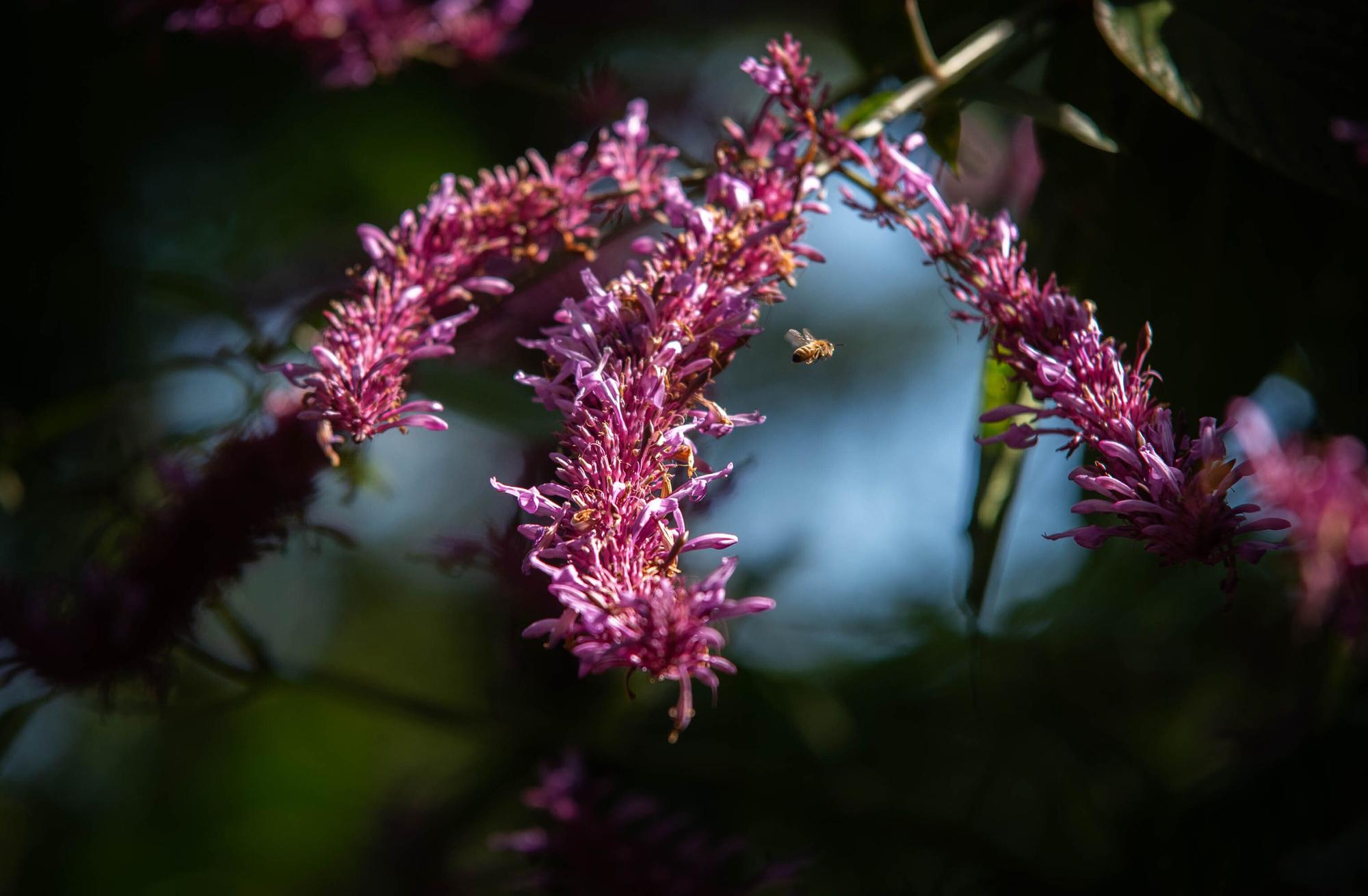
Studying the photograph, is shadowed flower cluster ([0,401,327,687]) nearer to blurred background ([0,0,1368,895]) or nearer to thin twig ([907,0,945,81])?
blurred background ([0,0,1368,895])

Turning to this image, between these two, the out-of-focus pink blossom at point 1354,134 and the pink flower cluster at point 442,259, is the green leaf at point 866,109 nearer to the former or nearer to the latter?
the pink flower cluster at point 442,259

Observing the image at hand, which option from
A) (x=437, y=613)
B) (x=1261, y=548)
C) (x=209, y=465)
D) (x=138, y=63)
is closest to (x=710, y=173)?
(x=1261, y=548)

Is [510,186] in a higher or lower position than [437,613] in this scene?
lower

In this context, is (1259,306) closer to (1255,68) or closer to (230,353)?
(1255,68)

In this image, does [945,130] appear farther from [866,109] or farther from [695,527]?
[695,527]

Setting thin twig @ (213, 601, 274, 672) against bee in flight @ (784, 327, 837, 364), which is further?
thin twig @ (213, 601, 274, 672)

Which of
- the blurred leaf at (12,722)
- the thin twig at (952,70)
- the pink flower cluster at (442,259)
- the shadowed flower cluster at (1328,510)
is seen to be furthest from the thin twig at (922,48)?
the blurred leaf at (12,722)

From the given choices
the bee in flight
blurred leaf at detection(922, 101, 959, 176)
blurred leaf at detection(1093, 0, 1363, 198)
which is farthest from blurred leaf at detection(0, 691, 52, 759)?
blurred leaf at detection(1093, 0, 1363, 198)
